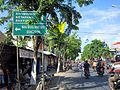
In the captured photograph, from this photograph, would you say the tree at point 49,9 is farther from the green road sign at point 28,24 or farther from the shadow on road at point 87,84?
the green road sign at point 28,24

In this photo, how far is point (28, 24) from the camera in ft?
60.5

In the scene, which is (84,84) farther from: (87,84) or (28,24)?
(28,24)

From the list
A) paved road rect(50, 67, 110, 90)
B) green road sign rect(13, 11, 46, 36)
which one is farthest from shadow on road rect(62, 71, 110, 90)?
green road sign rect(13, 11, 46, 36)

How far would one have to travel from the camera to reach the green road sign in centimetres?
1777

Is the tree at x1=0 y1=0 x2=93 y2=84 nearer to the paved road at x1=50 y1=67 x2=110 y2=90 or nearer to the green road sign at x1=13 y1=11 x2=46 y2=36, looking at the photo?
the paved road at x1=50 y1=67 x2=110 y2=90

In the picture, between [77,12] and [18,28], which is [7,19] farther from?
[18,28]

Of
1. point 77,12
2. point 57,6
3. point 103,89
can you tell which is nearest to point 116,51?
point 77,12

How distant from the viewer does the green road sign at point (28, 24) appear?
699 inches

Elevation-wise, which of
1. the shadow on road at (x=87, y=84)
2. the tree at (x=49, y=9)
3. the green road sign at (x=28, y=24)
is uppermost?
the tree at (x=49, y=9)

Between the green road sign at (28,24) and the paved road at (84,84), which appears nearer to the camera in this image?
the green road sign at (28,24)

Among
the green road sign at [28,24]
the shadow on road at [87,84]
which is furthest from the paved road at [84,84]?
the green road sign at [28,24]

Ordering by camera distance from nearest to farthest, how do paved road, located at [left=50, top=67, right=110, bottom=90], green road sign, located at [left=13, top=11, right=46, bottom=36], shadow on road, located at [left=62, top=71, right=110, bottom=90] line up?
green road sign, located at [left=13, top=11, right=46, bottom=36], shadow on road, located at [left=62, top=71, right=110, bottom=90], paved road, located at [left=50, top=67, right=110, bottom=90]

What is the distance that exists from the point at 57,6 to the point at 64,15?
0.92m

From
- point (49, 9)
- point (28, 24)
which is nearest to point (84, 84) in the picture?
point (49, 9)
